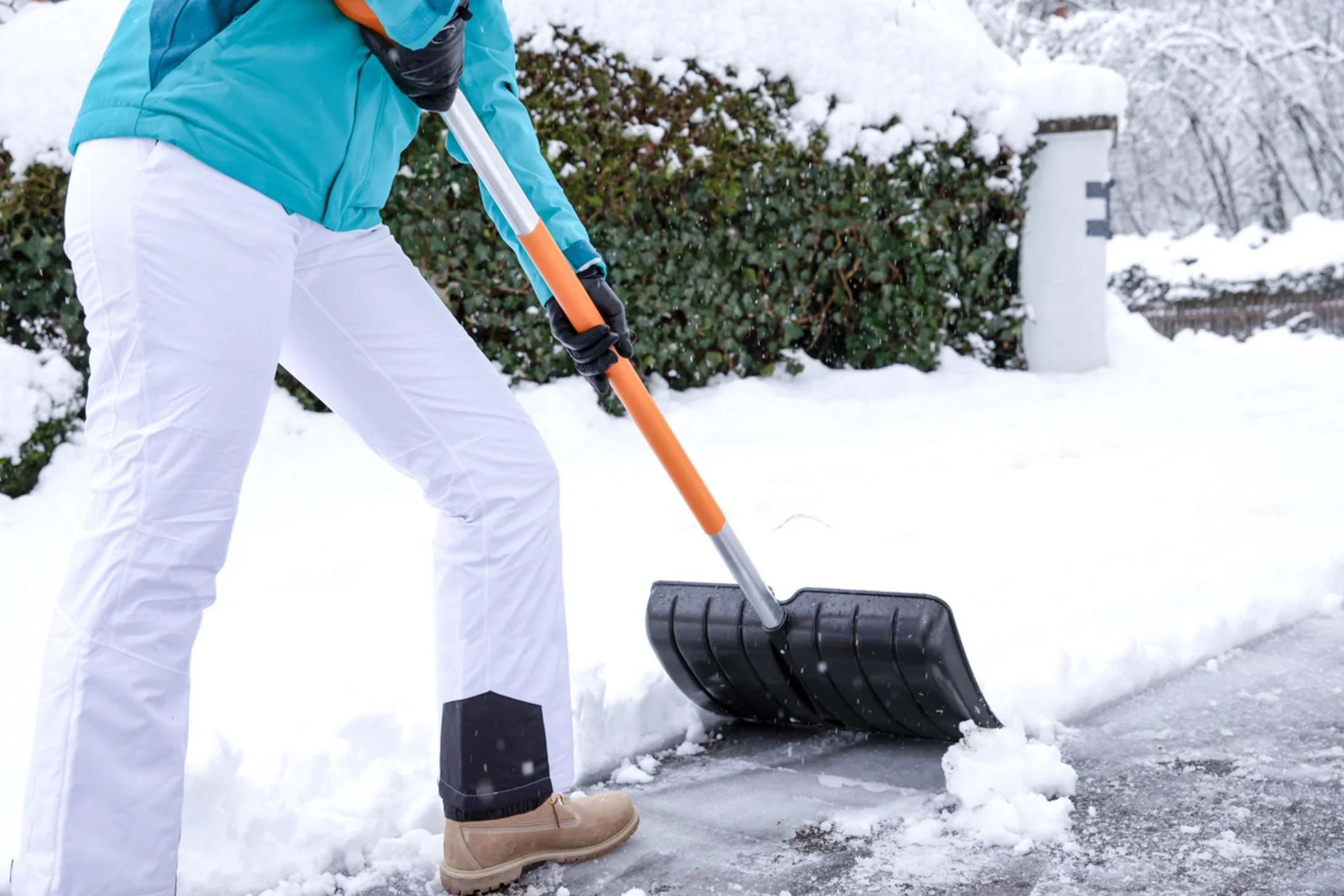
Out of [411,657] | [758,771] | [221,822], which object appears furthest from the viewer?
[411,657]

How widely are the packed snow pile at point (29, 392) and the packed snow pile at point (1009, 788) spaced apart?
347 cm

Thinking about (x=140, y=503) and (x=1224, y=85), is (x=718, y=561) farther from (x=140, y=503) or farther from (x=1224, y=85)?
(x=1224, y=85)

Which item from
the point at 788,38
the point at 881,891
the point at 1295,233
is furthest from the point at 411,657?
the point at 1295,233

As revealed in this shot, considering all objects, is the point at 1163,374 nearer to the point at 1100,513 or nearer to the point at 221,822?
the point at 1100,513

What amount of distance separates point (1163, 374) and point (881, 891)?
620 centimetres

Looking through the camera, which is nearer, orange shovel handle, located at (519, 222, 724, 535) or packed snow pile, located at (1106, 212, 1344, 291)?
orange shovel handle, located at (519, 222, 724, 535)

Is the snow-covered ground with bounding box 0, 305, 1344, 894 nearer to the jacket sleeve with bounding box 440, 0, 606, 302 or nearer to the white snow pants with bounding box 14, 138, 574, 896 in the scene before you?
the white snow pants with bounding box 14, 138, 574, 896

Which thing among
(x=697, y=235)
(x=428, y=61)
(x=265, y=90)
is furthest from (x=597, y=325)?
(x=697, y=235)

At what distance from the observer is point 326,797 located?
2025mm

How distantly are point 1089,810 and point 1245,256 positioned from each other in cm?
1424

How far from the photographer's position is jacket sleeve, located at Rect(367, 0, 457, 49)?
4.91 ft

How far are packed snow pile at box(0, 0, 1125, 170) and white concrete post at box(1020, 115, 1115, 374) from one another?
19 cm

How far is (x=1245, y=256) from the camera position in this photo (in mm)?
14234

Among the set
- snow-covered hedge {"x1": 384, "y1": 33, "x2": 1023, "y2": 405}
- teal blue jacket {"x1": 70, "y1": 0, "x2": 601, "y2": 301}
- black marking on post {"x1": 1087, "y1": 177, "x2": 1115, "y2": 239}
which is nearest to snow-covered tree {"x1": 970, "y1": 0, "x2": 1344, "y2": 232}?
black marking on post {"x1": 1087, "y1": 177, "x2": 1115, "y2": 239}
